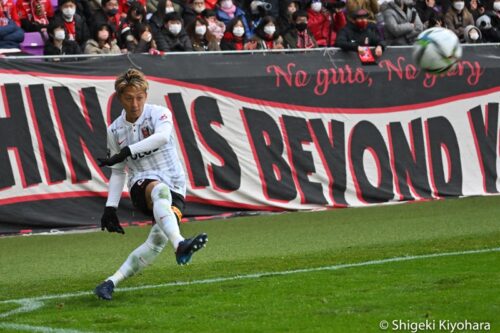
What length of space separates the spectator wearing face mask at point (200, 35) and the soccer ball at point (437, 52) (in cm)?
721

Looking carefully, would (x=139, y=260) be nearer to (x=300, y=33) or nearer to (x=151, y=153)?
(x=151, y=153)

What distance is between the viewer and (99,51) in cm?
1677

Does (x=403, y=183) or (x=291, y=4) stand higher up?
(x=291, y=4)

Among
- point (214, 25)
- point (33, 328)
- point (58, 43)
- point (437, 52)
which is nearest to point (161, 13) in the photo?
point (214, 25)

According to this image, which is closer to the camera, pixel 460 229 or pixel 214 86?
pixel 460 229

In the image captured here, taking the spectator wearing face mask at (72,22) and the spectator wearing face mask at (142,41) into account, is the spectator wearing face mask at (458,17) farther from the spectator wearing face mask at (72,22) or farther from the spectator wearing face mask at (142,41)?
the spectator wearing face mask at (72,22)

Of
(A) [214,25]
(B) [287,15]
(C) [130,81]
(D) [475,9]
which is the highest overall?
(C) [130,81]

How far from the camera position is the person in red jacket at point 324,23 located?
2027 cm

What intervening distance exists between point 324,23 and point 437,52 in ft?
31.0

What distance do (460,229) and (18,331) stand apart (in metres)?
7.33

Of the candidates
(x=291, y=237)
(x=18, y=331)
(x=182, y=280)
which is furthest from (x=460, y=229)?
(x=18, y=331)

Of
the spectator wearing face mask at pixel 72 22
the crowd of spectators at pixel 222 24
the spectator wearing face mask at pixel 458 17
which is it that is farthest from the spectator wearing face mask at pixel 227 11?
the spectator wearing face mask at pixel 458 17

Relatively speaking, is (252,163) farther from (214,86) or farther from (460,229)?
(460,229)

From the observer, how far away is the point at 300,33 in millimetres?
19688
